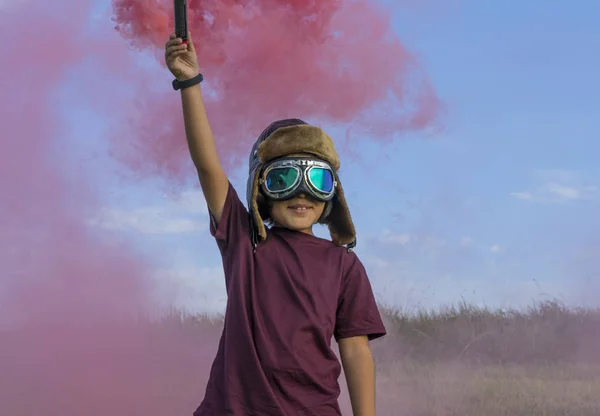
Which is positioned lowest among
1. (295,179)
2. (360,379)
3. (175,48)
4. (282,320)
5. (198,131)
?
(360,379)

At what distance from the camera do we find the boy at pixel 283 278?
3.57 metres

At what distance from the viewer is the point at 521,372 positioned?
10.3 metres

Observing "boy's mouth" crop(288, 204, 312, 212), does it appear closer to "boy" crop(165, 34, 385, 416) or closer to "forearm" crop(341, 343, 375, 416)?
"boy" crop(165, 34, 385, 416)

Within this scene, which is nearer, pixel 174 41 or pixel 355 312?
pixel 174 41

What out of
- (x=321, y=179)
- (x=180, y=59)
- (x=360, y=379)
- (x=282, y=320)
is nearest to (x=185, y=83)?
(x=180, y=59)

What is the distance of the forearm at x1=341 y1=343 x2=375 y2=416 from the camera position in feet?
12.7

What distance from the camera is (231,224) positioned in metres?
3.83

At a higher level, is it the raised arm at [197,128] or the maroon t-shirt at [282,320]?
the raised arm at [197,128]

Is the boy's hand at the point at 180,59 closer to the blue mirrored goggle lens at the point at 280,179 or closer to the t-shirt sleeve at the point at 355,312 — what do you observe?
the blue mirrored goggle lens at the point at 280,179

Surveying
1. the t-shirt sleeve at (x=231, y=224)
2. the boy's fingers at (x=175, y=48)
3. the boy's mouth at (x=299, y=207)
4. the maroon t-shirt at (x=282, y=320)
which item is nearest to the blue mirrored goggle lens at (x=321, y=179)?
the boy's mouth at (x=299, y=207)

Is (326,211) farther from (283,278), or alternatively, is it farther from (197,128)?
(197,128)

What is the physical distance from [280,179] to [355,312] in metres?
0.69

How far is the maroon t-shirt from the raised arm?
0.26 feet

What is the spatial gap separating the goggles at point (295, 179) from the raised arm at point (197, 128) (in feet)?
0.69
